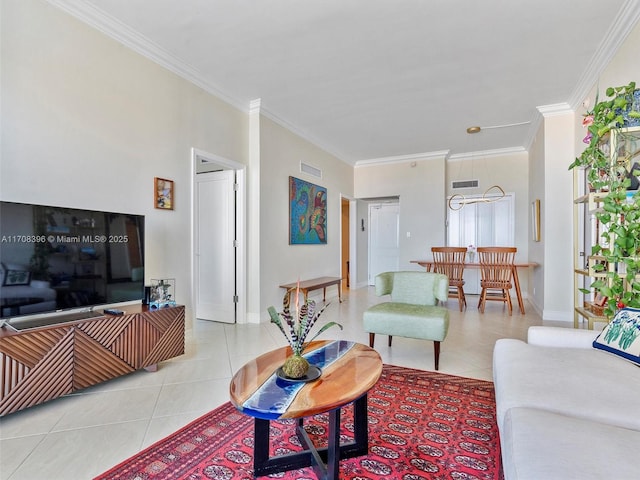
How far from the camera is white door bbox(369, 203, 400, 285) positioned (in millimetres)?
7781

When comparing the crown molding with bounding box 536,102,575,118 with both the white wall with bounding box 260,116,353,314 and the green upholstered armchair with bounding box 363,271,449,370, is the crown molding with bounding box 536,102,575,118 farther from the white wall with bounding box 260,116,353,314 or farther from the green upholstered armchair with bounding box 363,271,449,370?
the white wall with bounding box 260,116,353,314

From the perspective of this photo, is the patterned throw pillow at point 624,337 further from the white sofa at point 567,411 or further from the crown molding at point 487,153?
the crown molding at point 487,153

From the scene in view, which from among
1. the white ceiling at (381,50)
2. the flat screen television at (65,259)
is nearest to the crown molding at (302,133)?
the white ceiling at (381,50)

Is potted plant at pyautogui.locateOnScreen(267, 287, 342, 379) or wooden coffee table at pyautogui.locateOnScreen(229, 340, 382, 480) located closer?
wooden coffee table at pyautogui.locateOnScreen(229, 340, 382, 480)

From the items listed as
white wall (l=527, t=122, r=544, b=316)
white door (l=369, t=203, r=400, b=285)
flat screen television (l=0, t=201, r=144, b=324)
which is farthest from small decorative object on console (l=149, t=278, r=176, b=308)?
white door (l=369, t=203, r=400, b=285)

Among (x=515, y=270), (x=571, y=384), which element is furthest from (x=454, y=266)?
(x=571, y=384)

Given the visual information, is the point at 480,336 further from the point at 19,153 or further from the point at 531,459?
the point at 19,153

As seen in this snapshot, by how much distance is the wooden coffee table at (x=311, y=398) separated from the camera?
1.26 meters

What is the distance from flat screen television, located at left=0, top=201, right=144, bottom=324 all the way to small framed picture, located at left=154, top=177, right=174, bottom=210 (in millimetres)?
505

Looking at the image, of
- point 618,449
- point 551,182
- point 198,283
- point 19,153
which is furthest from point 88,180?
point 551,182

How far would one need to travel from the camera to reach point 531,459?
0.98 m

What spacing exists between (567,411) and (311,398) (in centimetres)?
97

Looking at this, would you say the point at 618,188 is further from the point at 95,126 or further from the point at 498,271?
the point at 95,126

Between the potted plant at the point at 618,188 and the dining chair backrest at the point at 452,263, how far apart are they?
2.87 meters
